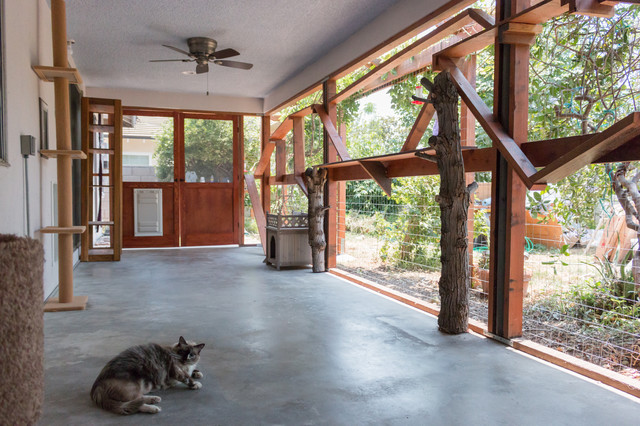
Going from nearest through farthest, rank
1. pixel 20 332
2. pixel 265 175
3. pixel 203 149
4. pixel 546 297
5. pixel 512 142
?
pixel 20 332, pixel 512 142, pixel 546 297, pixel 265 175, pixel 203 149

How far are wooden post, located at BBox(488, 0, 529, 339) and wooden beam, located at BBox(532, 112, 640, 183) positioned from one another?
0.46 m

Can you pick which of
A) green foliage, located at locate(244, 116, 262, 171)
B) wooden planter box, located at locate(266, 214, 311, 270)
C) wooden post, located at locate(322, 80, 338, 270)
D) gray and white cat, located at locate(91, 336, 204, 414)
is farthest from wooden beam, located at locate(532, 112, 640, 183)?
green foliage, located at locate(244, 116, 262, 171)

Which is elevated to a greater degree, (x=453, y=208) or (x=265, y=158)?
(x=265, y=158)

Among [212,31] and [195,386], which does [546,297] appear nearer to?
[195,386]

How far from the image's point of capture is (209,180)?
9367mm

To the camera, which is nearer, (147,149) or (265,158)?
(265,158)

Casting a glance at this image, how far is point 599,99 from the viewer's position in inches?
134

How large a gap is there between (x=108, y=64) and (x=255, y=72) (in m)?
2.22

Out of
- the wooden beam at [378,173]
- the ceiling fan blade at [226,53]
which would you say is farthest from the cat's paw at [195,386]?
the ceiling fan blade at [226,53]

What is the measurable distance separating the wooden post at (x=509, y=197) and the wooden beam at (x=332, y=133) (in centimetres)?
247

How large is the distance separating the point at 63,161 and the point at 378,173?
303cm

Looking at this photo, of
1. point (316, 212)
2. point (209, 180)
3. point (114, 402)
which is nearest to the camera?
point (114, 402)

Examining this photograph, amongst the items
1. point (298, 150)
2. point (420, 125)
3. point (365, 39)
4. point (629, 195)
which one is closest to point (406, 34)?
point (365, 39)

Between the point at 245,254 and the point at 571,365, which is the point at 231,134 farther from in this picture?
the point at 571,365
